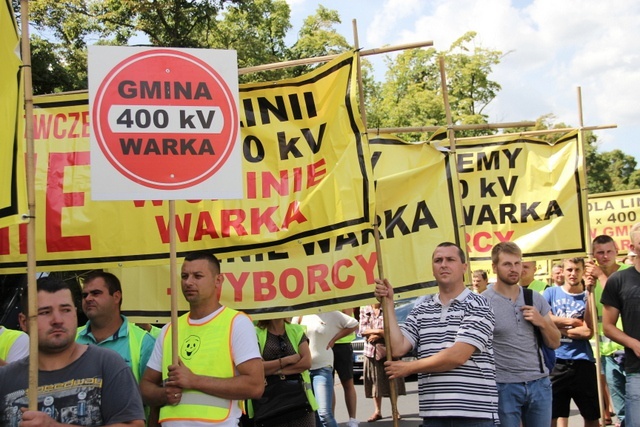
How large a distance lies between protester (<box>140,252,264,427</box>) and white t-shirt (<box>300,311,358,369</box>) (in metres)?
3.78

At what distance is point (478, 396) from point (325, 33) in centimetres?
2931

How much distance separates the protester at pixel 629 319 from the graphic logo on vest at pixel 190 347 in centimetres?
324

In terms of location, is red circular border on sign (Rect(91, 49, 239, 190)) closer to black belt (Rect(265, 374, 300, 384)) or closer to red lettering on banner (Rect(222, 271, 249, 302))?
red lettering on banner (Rect(222, 271, 249, 302))

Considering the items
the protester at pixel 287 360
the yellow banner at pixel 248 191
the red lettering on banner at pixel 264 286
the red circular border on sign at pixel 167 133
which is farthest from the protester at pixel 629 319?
the red circular border on sign at pixel 167 133

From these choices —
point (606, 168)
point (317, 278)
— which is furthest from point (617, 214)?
point (606, 168)

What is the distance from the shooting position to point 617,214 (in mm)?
12797

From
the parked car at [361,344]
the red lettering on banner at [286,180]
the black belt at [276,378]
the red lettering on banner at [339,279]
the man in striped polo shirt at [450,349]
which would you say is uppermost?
the red lettering on banner at [286,180]

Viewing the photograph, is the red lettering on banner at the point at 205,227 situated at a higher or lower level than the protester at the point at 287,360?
higher

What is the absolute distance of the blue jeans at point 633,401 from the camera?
6.24 meters

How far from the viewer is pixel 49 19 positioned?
24125mm

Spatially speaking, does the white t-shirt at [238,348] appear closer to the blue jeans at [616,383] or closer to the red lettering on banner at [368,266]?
the red lettering on banner at [368,266]

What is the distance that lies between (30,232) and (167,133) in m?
1.17

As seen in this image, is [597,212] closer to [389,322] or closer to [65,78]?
[389,322]

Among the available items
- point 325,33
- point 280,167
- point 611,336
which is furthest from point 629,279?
point 325,33
